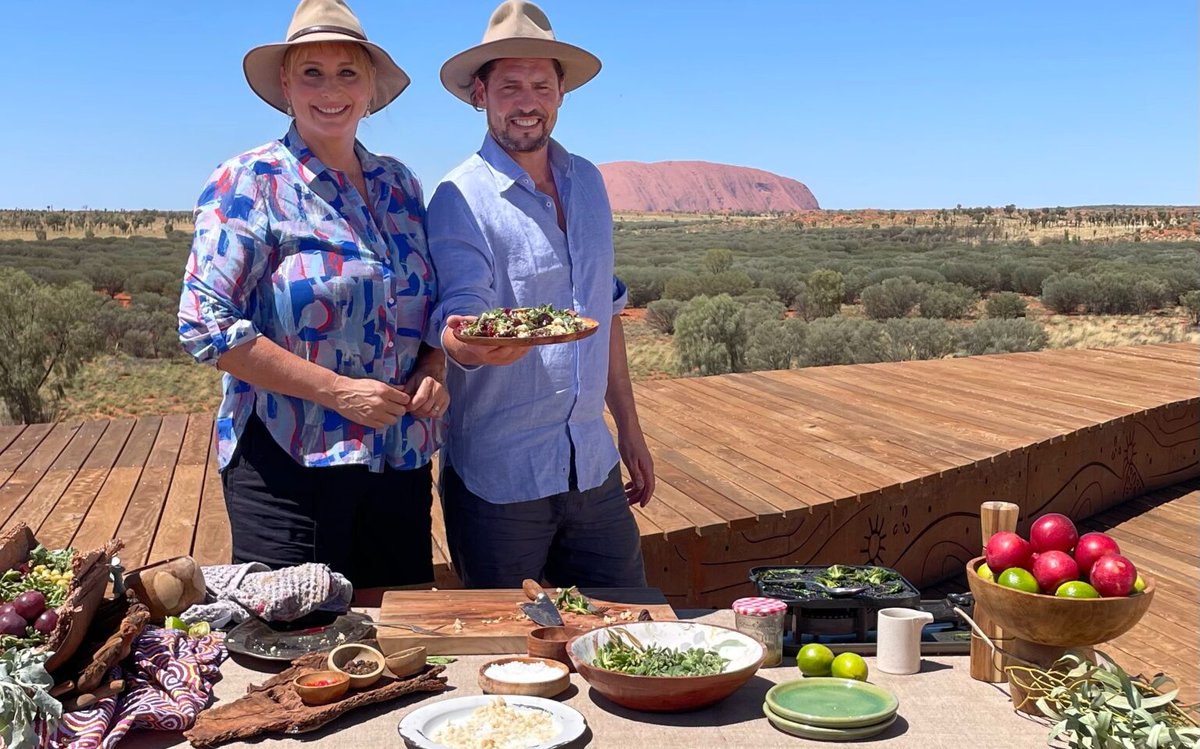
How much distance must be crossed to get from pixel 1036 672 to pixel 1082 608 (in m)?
0.19

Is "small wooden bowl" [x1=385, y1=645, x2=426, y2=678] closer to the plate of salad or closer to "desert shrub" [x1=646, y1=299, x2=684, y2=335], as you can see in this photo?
the plate of salad

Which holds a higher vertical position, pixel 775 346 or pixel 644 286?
pixel 644 286

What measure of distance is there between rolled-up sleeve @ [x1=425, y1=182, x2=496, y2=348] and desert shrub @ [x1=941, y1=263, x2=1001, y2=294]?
1024 inches

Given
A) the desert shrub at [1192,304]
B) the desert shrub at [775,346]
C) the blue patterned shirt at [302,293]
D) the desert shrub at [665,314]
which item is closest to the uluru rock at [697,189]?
the desert shrub at [665,314]

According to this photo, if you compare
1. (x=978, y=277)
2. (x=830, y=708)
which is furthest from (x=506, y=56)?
(x=978, y=277)

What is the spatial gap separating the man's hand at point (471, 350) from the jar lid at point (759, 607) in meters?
0.66

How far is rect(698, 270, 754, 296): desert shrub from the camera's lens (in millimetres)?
25625

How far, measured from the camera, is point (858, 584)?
2502mm

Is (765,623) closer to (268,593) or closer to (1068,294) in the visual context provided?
(268,593)

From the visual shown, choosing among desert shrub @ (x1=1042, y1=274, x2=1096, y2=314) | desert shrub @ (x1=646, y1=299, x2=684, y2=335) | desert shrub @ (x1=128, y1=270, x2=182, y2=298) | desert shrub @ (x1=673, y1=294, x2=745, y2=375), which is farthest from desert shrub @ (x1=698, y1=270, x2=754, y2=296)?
desert shrub @ (x1=128, y1=270, x2=182, y2=298)

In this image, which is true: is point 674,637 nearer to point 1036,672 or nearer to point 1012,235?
point 1036,672

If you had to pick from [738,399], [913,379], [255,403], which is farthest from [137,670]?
[913,379]

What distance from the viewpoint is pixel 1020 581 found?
6.15ft

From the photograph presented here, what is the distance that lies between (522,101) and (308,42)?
477 mm
